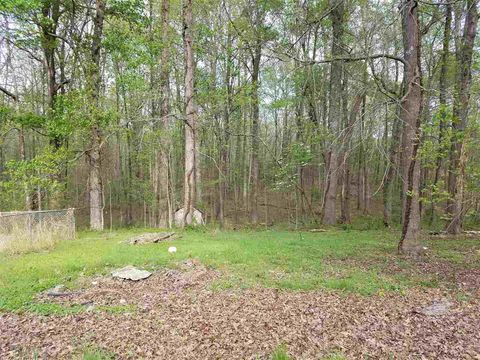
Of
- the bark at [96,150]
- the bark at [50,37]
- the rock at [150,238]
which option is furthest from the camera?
the bark at [96,150]

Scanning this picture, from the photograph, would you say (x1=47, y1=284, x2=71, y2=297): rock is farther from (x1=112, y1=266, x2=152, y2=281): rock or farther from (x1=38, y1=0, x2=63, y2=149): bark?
(x1=38, y1=0, x2=63, y2=149): bark

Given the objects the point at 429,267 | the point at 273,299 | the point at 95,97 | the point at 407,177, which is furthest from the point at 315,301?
the point at 95,97

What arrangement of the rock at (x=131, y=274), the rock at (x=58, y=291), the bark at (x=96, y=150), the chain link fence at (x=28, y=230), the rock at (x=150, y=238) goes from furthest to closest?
the bark at (x=96, y=150) → the rock at (x=150, y=238) → the chain link fence at (x=28, y=230) → the rock at (x=131, y=274) → the rock at (x=58, y=291)

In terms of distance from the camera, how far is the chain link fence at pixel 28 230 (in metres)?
7.50

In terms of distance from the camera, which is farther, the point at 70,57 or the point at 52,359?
the point at 70,57

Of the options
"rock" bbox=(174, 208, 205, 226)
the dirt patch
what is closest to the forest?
the dirt patch

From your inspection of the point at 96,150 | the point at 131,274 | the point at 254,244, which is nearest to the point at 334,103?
the point at 254,244

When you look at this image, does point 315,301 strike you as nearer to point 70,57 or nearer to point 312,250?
point 312,250

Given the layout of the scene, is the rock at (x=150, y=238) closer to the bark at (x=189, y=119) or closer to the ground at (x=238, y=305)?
the ground at (x=238, y=305)

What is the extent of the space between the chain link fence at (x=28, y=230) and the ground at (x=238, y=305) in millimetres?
634

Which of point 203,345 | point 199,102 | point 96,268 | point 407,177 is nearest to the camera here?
point 203,345

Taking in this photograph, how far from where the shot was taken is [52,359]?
3.24 metres

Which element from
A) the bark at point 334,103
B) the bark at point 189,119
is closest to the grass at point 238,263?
the bark at point 189,119

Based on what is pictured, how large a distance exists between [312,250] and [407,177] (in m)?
2.88
